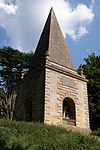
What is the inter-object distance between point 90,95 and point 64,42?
6754 millimetres

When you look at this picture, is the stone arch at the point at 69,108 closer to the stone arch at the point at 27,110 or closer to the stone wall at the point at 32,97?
the stone wall at the point at 32,97

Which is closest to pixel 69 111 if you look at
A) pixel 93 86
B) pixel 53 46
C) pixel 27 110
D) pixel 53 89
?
pixel 53 89

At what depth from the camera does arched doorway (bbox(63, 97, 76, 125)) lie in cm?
1453

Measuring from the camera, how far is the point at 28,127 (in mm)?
11766

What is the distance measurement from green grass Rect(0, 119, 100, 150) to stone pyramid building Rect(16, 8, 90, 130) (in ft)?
5.53

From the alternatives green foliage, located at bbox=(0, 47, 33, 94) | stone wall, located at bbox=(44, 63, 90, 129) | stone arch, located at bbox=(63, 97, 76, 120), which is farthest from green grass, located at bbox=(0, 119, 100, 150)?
green foliage, located at bbox=(0, 47, 33, 94)

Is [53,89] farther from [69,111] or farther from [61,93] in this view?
[69,111]

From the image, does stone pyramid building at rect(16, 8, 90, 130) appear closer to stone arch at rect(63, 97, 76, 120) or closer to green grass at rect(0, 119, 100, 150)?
stone arch at rect(63, 97, 76, 120)

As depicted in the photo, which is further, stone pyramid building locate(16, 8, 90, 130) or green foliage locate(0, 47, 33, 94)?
green foliage locate(0, 47, 33, 94)

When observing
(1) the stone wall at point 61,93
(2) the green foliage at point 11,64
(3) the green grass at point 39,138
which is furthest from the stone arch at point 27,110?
(2) the green foliage at point 11,64

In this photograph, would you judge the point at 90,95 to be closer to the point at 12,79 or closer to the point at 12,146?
the point at 12,79

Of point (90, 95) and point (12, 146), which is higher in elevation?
point (90, 95)

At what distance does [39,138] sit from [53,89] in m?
4.49

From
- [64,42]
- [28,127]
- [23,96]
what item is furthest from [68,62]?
[28,127]
